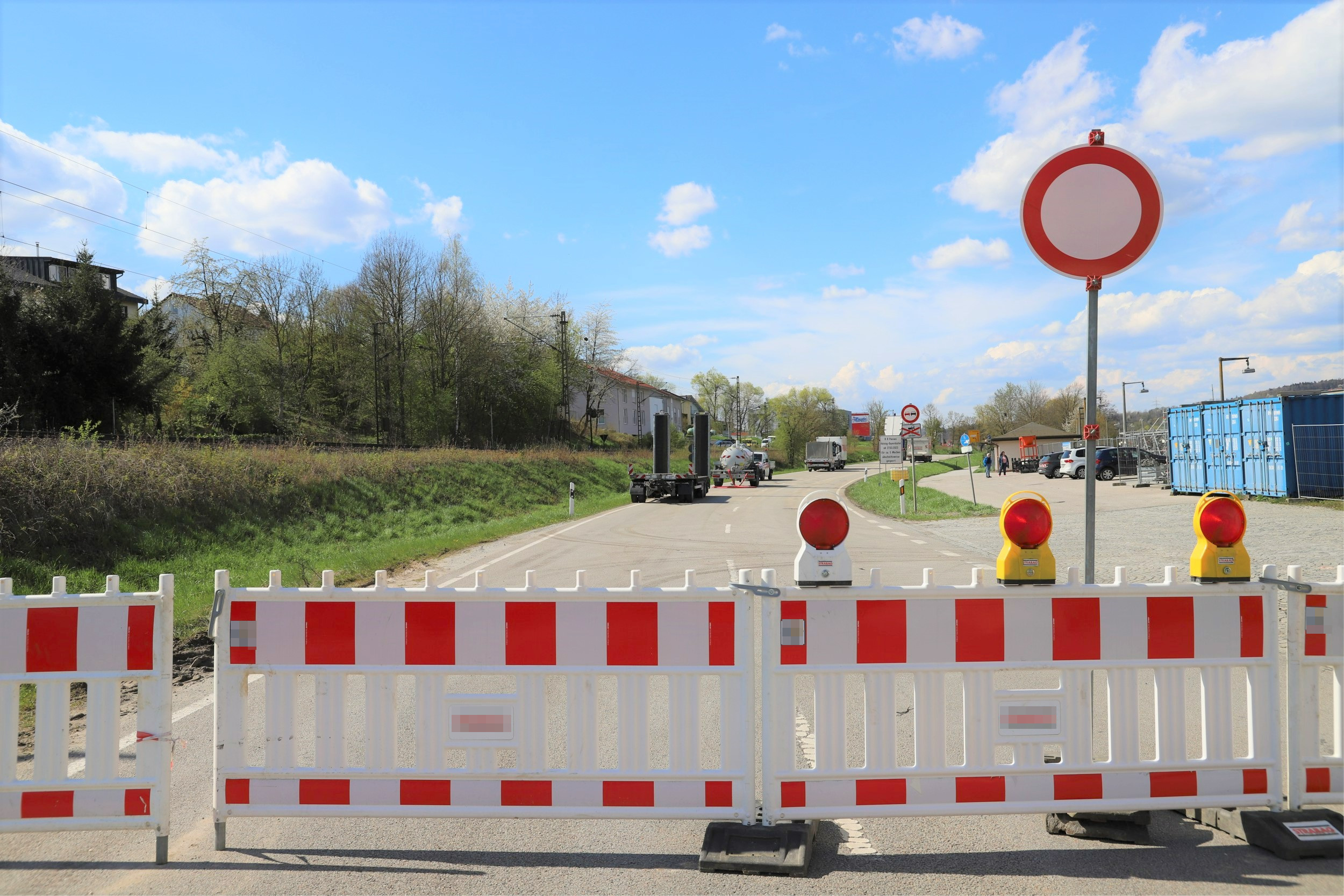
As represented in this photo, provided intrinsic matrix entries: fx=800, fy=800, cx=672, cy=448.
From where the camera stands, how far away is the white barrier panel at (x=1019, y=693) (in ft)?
11.2

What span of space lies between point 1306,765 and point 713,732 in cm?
290

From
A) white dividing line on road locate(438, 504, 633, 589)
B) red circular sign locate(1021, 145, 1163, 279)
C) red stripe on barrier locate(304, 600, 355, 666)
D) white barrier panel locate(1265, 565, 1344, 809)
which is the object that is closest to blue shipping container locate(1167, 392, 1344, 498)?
white dividing line on road locate(438, 504, 633, 589)

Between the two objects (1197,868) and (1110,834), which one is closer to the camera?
(1197,868)

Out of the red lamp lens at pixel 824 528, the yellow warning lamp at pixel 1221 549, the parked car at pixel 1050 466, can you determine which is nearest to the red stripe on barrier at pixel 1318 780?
the yellow warning lamp at pixel 1221 549

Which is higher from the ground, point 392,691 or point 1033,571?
point 1033,571

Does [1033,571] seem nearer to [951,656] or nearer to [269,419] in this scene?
[951,656]

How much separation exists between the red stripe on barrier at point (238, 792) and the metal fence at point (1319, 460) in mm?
27042

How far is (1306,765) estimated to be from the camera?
11.7 feet

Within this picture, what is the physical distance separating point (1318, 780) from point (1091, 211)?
2.84 meters

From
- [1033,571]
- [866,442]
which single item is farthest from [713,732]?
[866,442]

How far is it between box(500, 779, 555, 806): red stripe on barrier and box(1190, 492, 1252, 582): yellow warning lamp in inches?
116

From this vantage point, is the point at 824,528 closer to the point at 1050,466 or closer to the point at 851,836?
the point at 851,836

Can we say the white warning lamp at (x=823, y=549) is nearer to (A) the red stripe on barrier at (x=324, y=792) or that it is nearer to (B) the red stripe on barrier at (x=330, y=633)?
(B) the red stripe on barrier at (x=330, y=633)

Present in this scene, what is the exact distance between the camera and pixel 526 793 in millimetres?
3447
